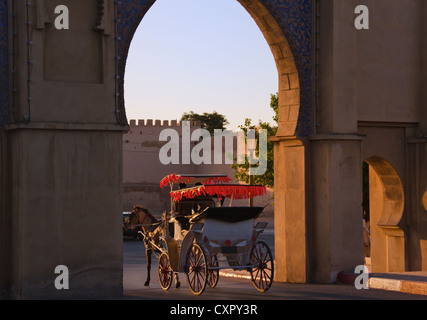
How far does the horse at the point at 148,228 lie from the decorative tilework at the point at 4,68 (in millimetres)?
3905

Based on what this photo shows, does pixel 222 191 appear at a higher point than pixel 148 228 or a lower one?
higher

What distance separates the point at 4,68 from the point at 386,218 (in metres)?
8.25

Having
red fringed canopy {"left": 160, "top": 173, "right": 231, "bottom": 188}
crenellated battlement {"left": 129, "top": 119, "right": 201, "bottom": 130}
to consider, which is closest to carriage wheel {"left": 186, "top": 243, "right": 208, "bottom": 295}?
red fringed canopy {"left": 160, "top": 173, "right": 231, "bottom": 188}

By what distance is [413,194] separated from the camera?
1573 cm

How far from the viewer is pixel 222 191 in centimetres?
1312

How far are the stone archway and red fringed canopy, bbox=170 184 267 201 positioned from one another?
341cm

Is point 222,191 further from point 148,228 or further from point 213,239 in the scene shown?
point 148,228

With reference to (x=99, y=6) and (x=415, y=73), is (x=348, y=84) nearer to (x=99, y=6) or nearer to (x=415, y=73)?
(x=415, y=73)

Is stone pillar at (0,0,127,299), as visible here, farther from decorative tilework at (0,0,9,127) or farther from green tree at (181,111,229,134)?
green tree at (181,111,229,134)

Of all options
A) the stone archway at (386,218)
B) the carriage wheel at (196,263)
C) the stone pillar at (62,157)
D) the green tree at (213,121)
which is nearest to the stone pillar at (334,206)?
the stone archway at (386,218)

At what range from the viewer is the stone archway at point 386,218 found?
15812 mm

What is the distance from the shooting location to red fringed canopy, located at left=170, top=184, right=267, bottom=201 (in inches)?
510

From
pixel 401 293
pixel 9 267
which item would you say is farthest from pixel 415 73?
pixel 9 267

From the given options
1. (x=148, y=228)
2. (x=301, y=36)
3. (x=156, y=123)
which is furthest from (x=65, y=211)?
(x=156, y=123)
